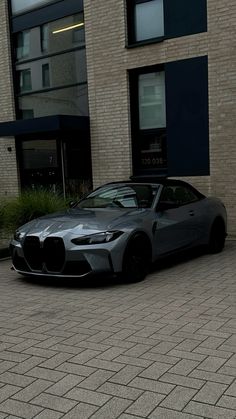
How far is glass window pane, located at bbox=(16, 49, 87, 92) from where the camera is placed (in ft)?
41.4

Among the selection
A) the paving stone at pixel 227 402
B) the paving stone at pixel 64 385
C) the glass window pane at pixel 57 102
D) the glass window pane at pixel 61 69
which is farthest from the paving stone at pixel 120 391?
the glass window pane at pixel 61 69

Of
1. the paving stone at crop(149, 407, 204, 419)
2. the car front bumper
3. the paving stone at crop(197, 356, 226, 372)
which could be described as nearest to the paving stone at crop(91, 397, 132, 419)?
the paving stone at crop(149, 407, 204, 419)

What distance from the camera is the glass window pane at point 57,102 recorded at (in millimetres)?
12703

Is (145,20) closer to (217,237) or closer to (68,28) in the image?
(68,28)

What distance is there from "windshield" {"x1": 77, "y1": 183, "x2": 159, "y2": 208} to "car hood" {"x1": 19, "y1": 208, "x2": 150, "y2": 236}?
0.28 meters

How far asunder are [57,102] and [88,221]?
279 inches

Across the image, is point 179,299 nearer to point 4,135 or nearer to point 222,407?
point 222,407

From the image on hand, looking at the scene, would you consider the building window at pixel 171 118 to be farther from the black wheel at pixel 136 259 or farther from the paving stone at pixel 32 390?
the paving stone at pixel 32 390

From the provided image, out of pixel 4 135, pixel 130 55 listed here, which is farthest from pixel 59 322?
pixel 4 135

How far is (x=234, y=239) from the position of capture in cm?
1041

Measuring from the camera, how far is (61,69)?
42.9 ft

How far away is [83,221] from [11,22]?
9.18 metres

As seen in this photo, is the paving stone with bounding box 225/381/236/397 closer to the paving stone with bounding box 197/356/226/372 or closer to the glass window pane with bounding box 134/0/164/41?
the paving stone with bounding box 197/356/226/372

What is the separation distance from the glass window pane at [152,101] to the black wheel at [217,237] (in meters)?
3.29
